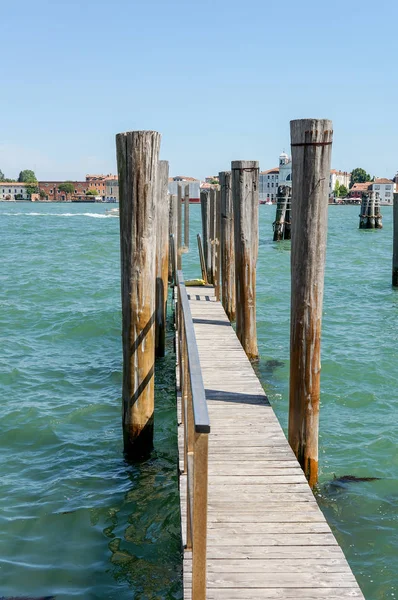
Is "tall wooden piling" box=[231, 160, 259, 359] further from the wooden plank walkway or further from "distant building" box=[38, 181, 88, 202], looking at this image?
"distant building" box=[38, 181, 88, 202]

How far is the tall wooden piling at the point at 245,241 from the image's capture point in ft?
29.2

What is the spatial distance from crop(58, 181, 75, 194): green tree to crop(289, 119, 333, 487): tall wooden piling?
597 ft

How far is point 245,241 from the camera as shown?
364 inches

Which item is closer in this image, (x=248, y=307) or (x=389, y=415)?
(x=389, y=415)

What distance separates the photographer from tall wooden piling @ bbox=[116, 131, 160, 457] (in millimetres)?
6051

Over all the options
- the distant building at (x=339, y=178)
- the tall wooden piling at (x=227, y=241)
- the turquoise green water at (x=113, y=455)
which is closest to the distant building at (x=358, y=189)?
the distant building at (x=339, y=178)

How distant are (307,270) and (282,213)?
32.1m

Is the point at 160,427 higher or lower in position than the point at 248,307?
lower

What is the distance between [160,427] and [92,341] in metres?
5.22

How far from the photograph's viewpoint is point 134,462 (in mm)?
6938

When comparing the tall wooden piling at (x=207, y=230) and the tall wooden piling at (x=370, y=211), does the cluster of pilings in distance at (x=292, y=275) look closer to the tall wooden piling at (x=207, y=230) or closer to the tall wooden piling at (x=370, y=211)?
the tall wooden piling at (x=207, y=230)

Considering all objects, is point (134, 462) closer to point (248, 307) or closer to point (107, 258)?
point (248, 307)

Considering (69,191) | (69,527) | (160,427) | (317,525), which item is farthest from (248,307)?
(69,191)

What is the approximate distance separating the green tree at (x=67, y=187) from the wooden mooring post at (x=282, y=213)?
493ft
